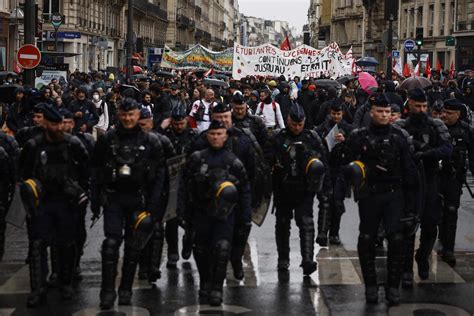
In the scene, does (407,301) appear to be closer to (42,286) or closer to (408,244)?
(408,244)

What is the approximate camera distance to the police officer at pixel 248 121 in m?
11.7

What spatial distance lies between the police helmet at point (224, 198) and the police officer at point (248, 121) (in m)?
2.56

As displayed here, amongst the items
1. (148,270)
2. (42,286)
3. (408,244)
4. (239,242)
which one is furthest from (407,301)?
(42,286)

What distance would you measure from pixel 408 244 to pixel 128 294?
276cm

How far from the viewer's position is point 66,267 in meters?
9.19

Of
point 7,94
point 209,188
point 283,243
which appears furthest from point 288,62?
point 209,188

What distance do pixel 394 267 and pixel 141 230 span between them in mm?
2254

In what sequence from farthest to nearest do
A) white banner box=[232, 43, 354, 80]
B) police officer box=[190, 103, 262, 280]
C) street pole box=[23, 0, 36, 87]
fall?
white banner box=[232, 43, 354, 80] < street pole box=[23, 0, 36, 87] < police officer box=[190, 103, 262, 280]

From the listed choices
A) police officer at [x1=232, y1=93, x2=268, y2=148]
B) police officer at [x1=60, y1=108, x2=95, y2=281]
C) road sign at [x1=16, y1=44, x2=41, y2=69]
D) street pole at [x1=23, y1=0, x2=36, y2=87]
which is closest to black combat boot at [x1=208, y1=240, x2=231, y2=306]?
police officer at [x1=60, y1=108, x2=95, y2=281]

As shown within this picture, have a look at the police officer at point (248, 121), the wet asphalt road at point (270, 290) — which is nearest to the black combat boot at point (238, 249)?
the wet asphalt road at point (270, 290)

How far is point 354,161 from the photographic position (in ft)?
30.1

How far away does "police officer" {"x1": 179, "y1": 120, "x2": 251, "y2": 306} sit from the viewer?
8.80 meters

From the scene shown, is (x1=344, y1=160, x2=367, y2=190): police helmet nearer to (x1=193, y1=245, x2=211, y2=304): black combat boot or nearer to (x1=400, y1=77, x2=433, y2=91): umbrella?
(x1=193, y1=245, x2=211, y2=304): black combat boot

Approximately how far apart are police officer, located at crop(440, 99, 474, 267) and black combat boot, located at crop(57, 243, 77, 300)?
158 inches
